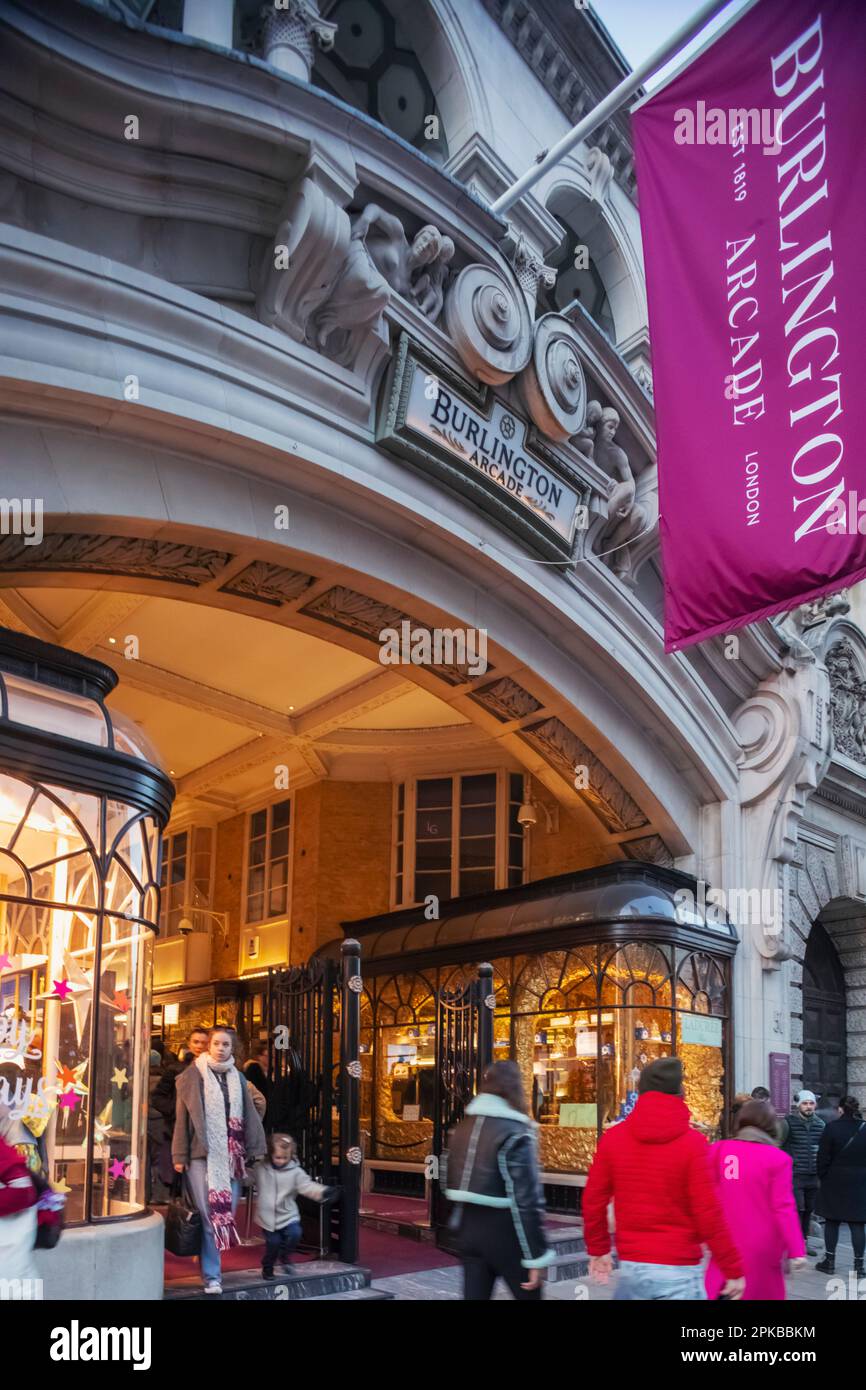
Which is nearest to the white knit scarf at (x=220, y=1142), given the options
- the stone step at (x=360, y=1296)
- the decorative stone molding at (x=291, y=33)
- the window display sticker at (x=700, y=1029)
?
the stone step at (x=360, y=1296)

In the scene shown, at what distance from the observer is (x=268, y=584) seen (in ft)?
39.5

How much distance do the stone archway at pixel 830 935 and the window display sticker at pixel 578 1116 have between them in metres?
3.40

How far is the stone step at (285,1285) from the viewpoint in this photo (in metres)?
8.73

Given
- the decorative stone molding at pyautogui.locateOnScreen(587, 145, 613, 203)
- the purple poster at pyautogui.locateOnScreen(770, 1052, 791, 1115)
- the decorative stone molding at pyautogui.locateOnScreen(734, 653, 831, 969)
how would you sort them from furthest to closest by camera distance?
the decorative stone molding at pyautogui.locateOnScreen(587, 145, 613, 203), the decorative stone molding at pyautogui.locateOnScreen(734, 653, 831, 969), the purple poster at pyautogui.locateOnScreen(770, 1052, 791, 1115)

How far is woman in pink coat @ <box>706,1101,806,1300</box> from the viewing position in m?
6.26

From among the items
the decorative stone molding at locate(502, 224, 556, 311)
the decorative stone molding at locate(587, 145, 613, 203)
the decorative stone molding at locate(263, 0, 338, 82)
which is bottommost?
the decorative stone molding at locate(502, 224, 556, 311)

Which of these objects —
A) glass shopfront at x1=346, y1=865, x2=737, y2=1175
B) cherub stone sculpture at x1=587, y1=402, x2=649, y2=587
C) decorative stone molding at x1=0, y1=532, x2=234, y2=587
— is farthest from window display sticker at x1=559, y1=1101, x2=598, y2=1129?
decorative stone molding at x1=0, y1=532, x2=234, y2=587

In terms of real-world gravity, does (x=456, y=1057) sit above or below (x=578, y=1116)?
above

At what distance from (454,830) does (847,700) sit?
6083mm

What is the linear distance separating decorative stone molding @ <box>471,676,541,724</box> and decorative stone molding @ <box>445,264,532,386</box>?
348 cm

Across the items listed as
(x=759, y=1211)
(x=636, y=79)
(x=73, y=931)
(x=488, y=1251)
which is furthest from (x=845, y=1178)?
(x=636, y=79)

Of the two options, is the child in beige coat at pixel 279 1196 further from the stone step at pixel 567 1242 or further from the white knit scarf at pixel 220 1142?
the stone step at pixel 567 1242

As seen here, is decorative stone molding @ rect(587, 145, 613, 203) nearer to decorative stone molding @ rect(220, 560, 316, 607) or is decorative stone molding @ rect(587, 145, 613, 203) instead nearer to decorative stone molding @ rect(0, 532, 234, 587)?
decorative stone molding @ rect(220, 560, 316, 607)

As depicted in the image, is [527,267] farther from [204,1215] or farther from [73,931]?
[204,1215]
